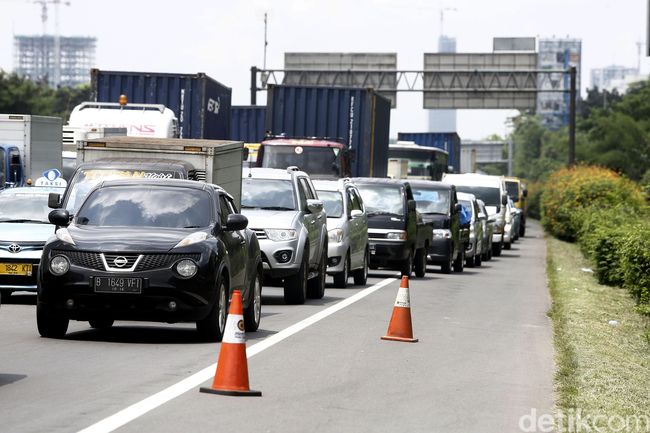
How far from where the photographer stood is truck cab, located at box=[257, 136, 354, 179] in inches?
1341

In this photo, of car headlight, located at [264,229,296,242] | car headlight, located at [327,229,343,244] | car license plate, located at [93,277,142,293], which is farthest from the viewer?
car headlight, located at [327,229,343,244]

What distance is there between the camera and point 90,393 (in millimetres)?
10703

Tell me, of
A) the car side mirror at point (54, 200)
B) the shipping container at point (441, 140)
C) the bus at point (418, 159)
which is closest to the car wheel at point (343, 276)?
the car side mirror at point (54, 200)

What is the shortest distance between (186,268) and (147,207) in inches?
51.6

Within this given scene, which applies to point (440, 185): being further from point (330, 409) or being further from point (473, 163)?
point (473, 163)

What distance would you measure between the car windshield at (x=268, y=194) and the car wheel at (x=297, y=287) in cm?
138

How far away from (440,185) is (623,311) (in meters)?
11.6

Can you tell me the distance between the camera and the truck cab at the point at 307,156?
112ft

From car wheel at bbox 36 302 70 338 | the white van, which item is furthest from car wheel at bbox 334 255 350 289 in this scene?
the white van

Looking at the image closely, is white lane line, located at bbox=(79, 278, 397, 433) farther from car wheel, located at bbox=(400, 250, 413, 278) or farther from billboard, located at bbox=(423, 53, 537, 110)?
billboard, located at bbox=(423, 53, 537, 110)

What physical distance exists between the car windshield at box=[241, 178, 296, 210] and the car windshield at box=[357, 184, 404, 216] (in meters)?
6.98

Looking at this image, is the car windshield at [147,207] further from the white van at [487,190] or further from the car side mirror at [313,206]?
the white van at [487,190]

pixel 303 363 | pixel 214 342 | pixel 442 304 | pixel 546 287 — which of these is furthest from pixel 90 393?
pixel 546 287

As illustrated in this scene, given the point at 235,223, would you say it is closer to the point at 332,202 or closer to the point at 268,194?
the point at 268,194
